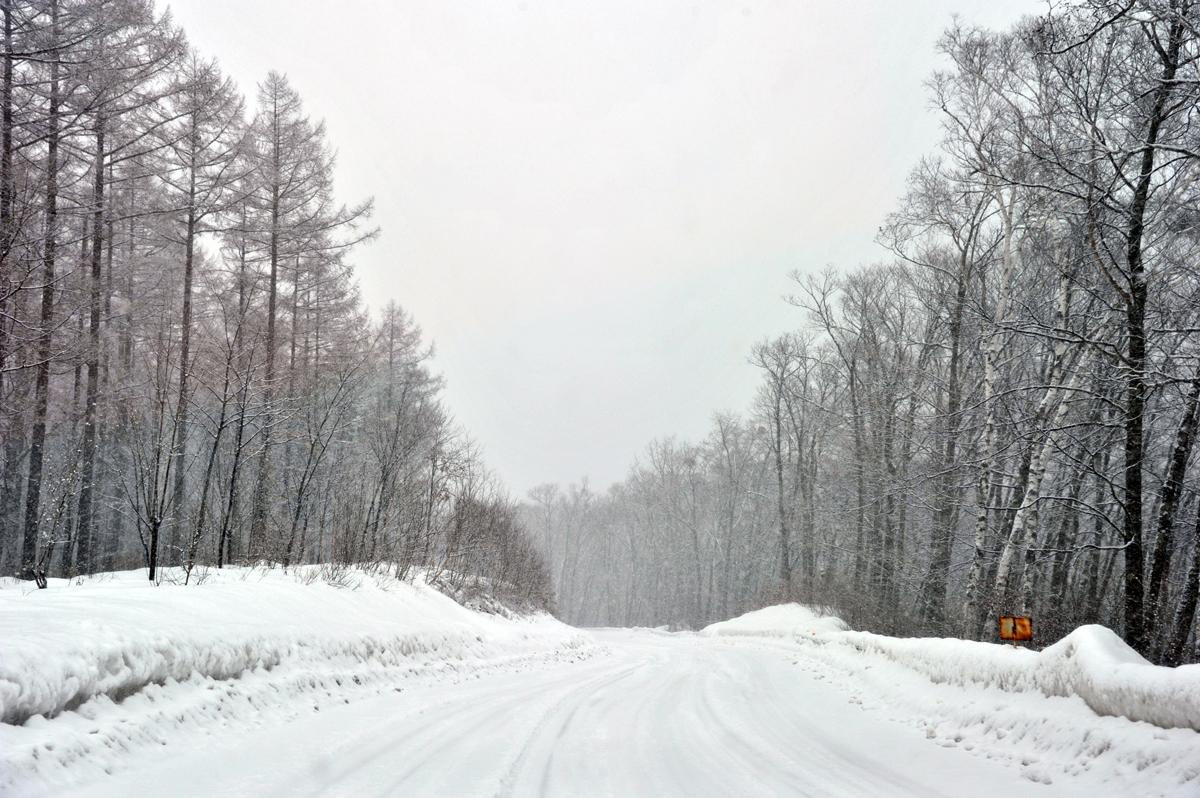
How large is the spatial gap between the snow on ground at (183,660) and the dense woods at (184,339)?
2.12 meters

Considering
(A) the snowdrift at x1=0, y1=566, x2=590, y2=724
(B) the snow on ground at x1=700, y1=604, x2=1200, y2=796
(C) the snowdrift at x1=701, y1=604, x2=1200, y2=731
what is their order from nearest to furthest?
(A) the snowdrift at x1=0, y1=566, x2=590, y2=724
(B) the snow on ground at x1=700, y1=604, x2=1200, y2=796
(C) the snowdrift at x1=701, y1=604, x2=1200, y2=731

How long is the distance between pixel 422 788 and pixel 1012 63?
43.8 ft

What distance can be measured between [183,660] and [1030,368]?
20.1 m

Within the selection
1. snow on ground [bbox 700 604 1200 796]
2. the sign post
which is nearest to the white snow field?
snow on ground [bbox 700 604 1200 796]

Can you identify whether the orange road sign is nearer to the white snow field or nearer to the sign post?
the sign post

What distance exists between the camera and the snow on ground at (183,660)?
4.30 meters

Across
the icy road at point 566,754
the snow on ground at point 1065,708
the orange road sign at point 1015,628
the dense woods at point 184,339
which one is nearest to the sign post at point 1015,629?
the orange road sign at point 1015,628

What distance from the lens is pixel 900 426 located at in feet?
73.9

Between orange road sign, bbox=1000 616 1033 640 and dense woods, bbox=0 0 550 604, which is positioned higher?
dense woods, bbox=0 0 550 604

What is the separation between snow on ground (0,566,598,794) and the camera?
430cm

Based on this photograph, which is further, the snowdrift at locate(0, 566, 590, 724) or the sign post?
the sign post

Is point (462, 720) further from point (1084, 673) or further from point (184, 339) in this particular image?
point (184, 339)

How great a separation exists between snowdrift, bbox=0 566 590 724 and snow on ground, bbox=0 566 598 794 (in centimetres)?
1

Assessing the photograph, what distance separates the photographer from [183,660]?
233 inches
